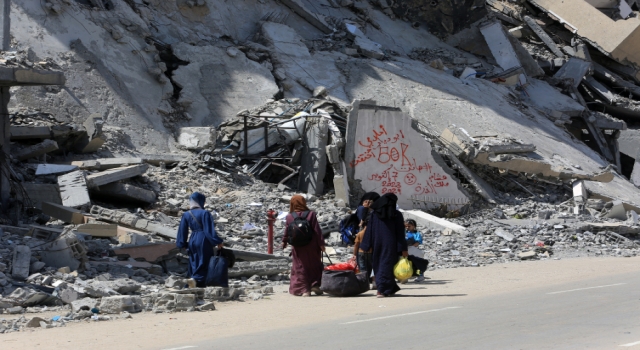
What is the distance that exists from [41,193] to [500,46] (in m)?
18.1

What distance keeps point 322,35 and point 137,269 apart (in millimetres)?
16249

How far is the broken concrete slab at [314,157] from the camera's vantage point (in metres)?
18.7

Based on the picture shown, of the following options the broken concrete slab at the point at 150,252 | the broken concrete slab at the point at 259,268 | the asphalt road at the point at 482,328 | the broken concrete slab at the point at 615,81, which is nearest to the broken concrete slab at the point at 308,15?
the broken concrete slab at the point at 615,81

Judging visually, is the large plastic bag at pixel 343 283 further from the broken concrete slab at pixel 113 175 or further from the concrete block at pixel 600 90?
the concrete block at pixel 600 90

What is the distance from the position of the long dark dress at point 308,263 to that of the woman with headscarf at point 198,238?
82cm

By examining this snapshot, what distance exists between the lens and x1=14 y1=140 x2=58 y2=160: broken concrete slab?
Result: 632 inches

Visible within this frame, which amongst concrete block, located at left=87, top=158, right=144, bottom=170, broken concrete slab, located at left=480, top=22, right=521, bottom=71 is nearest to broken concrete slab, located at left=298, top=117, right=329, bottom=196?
concrete block, located at left=87, top=158, right=144, bottom=170

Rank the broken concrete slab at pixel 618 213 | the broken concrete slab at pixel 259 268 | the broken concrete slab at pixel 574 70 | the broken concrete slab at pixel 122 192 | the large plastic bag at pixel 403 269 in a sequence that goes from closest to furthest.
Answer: the large plastic bag at pixel 403 269 < the broken concrete slab at pixel 259 268 < the broken concrete slab at pixel 122 192 < the broken concrete slab at pixel 618 213 < the broken concrete slab at pixel 574 70

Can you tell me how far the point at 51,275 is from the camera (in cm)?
996

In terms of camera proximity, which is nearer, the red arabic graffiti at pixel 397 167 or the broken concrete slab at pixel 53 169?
the broken concrete slab at pixel 53 169

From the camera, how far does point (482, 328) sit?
7137mm

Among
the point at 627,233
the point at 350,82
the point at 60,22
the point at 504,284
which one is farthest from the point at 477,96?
the point at 504,284

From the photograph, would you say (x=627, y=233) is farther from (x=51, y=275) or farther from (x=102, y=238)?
(x=51, y=275)

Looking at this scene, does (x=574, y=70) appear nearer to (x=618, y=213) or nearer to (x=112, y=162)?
(x=618, y=213)
